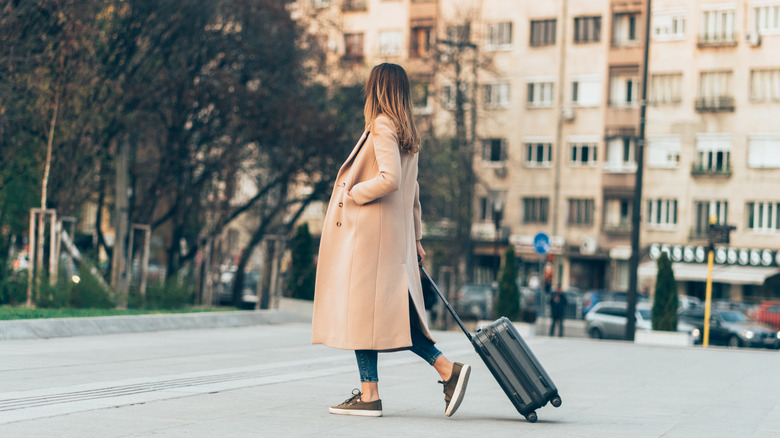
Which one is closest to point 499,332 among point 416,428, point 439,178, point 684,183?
point 416,428

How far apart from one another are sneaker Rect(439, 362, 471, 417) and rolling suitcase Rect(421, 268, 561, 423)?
0.24 meters

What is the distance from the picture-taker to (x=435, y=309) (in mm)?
39500

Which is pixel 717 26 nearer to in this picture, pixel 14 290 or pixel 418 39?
pixel 418 39

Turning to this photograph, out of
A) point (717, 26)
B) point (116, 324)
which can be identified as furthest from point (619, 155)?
point (116, 324)

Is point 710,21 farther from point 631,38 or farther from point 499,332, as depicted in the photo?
point 499,332

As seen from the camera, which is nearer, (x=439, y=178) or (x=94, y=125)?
(x=94, y=125)

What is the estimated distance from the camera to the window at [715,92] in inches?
2239

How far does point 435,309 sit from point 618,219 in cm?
2301

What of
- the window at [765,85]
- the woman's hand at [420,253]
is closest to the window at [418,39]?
the window at [765,85]

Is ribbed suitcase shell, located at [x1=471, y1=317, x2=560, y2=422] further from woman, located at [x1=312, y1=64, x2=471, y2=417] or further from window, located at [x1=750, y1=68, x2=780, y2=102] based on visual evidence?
window, located at [x1=750, y1=68, x2=780, y2=102]

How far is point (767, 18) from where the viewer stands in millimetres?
56281

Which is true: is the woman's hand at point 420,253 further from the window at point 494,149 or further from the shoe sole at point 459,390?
the window at point 494,149

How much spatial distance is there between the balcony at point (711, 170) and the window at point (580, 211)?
5707mm

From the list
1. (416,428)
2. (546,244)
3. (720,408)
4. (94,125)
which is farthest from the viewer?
(546,244)
